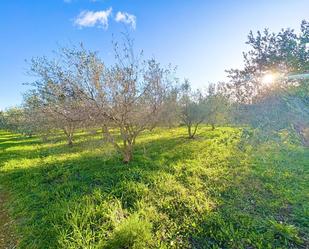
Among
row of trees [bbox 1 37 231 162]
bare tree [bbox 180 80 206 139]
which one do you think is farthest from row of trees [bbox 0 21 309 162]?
bare tree [bbox 180 80 206 139]

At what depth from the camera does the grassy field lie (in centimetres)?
575

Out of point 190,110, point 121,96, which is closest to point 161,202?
point 121,96

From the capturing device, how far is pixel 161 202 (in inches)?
295

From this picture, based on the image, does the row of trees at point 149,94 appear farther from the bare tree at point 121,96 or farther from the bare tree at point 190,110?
the bare tree at point 190,110

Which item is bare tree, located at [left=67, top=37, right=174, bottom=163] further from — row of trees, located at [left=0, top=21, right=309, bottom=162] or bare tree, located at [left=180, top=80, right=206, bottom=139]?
bare tree, located at [left=180, top=80, right=206, bottom=139]

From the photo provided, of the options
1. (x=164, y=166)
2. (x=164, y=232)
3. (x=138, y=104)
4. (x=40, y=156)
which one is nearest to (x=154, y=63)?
(x=138, y=104)

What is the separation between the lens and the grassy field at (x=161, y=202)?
5746mm

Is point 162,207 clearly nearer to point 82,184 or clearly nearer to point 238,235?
point 238,235

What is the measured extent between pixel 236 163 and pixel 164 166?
396cm

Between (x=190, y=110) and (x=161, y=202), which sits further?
(x=190, y=110)

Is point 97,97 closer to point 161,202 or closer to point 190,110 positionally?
point 161,202

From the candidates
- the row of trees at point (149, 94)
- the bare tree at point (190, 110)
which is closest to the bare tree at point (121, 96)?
the row of trees at point (149, 94)

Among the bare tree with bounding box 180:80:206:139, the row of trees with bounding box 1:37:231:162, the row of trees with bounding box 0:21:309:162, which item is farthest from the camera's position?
the bare tree with bounding box 180:80:206:139

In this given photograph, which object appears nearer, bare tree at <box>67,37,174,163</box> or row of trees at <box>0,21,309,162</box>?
row of trees at <box>0,21,309,162</box>
